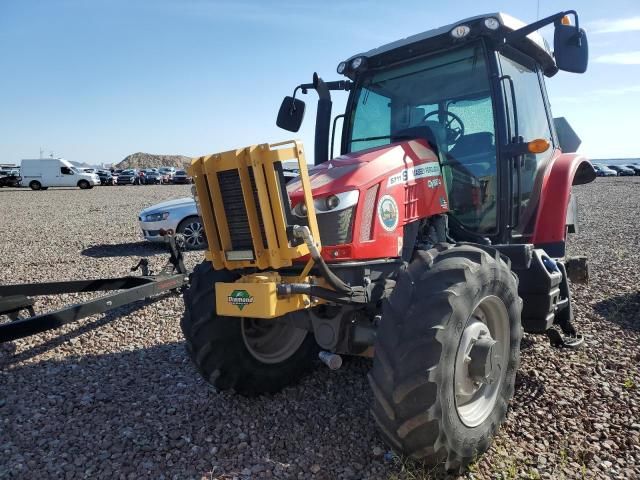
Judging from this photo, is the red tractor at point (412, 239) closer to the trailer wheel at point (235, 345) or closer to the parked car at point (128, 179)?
the trailer wheel at point (235, 345)

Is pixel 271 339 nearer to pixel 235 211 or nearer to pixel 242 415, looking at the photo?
pixel 242 415

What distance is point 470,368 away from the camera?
9.68 ft

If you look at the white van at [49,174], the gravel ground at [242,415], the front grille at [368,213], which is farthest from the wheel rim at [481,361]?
the white van at [49,174]

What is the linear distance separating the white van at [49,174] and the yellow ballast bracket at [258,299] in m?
38.0

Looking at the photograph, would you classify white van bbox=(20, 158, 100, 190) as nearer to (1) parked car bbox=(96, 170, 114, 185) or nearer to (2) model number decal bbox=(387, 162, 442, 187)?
(1) parked car bbox=(96, 170, 114, 185)

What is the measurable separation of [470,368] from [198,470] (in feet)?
5.37

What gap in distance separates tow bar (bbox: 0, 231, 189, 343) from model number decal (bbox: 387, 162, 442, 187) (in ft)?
8.91

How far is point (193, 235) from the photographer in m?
10.1

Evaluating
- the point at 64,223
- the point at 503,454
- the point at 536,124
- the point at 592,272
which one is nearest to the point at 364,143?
the point at 536,124

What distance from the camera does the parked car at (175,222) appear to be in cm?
998

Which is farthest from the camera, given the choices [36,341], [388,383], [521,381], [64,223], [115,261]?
[64,223]

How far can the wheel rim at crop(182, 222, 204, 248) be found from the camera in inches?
392

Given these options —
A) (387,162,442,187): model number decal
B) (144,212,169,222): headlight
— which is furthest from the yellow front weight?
(144,212,169,222): headlight

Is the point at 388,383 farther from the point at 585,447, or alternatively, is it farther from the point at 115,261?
the point at 115,261
